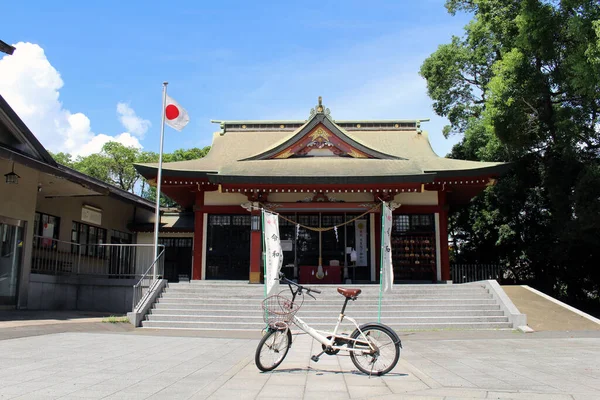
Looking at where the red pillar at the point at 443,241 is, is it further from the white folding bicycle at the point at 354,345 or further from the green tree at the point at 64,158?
the green tree at the point at 64,158

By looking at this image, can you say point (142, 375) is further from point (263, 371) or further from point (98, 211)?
point (98, 211)

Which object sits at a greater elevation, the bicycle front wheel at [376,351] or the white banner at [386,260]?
the white banner at [386,260]

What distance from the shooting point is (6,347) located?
740 cm

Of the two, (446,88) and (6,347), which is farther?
(446,88)

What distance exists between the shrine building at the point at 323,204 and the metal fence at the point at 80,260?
2.33m

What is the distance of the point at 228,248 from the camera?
698 inches

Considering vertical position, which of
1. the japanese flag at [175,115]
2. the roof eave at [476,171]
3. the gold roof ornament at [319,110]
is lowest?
the roof eave at [476,171]

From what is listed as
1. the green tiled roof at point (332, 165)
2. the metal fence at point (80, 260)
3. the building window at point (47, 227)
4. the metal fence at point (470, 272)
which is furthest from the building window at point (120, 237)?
the metal fence at point (470, 272)

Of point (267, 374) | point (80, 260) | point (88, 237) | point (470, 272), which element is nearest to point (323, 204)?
point (470, 272)

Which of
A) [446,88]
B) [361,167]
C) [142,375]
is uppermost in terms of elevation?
[446,88]

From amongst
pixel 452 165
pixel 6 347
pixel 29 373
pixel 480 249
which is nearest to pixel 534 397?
pixel 29 373

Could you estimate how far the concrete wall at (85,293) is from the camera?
14570mm

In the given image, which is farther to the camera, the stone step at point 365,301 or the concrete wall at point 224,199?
the concrete wall at point 224,199

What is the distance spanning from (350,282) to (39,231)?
35.9 feet
